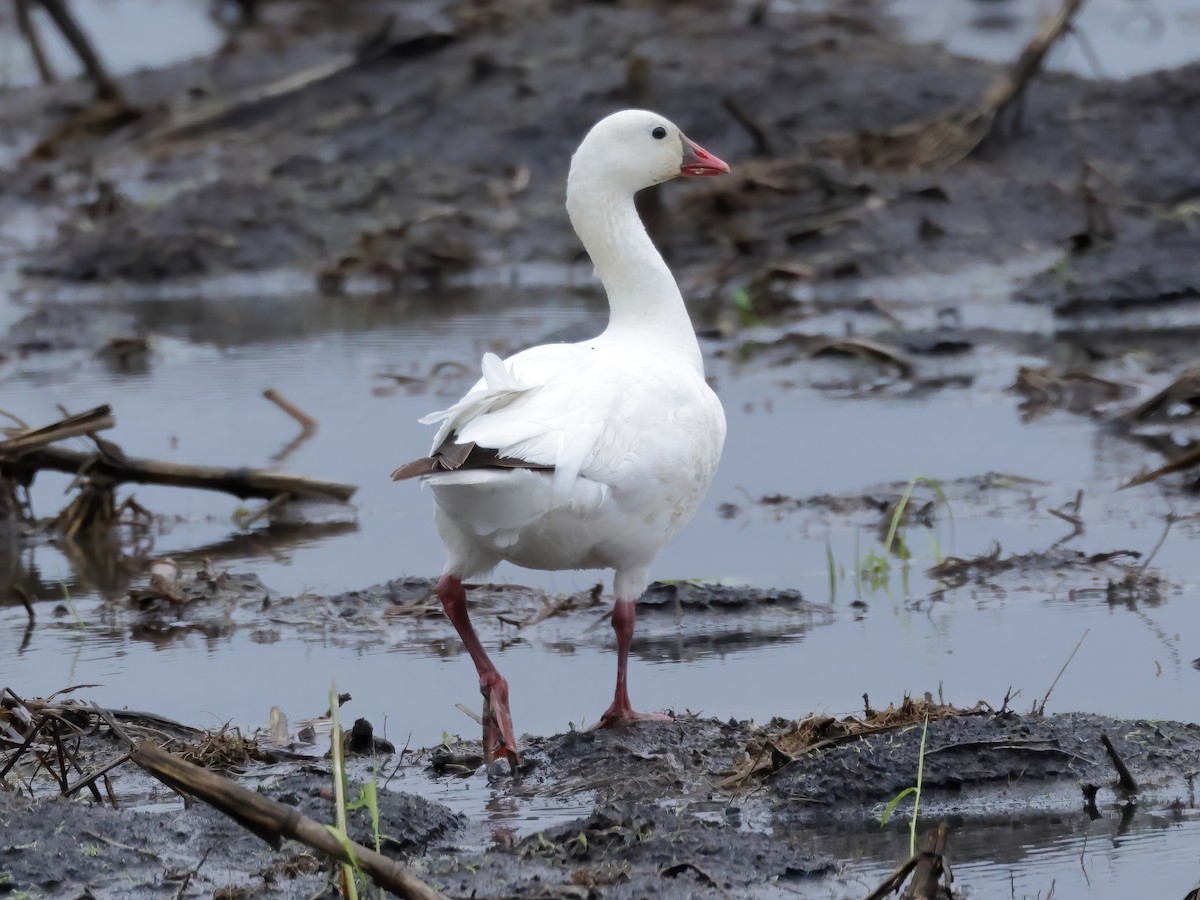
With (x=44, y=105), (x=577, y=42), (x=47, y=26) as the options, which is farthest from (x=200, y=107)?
(x=47, y=26)

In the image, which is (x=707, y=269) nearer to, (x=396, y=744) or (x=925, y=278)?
(x=925, y=278)

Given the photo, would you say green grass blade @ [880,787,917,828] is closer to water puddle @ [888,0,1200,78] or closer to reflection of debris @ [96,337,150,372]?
reflection of debris @ [96,337,150,372]

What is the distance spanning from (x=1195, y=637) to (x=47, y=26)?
716 inches

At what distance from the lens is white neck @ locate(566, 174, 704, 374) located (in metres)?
5.49

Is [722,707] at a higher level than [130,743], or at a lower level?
lower

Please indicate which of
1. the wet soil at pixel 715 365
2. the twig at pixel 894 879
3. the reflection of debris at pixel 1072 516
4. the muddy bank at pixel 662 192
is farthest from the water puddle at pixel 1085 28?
the twig at pixel 894 879

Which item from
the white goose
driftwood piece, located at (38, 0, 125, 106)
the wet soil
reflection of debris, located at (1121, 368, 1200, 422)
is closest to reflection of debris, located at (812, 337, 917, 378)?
the wet soil

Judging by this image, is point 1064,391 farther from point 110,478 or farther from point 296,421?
point 110,478

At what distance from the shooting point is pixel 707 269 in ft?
38.6

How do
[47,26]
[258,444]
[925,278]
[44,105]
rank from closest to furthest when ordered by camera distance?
[258,444] → [925,278] → [44,105] → [47,26]

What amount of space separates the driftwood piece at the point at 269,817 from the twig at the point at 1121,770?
155 cm

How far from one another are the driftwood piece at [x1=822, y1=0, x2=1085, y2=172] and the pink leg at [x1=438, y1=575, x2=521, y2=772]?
27.2 ft

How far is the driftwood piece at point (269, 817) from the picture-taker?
2943 mm

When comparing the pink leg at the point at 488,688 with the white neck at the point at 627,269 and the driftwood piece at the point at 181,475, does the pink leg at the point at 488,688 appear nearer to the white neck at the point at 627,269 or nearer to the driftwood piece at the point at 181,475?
the white neck at the point at 627,269
